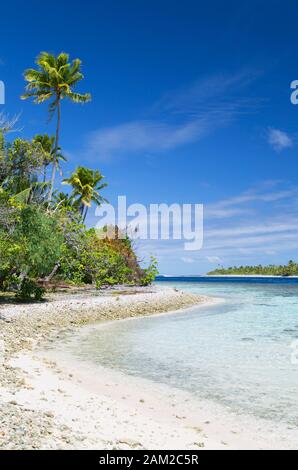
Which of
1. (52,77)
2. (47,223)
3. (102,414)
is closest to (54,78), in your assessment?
(52,77)

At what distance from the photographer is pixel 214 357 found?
40.9ft

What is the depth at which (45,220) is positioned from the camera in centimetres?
2144

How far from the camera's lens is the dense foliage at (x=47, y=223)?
1784cm

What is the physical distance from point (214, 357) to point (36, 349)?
5451mm

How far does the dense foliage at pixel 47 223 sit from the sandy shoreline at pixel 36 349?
299 centimetres

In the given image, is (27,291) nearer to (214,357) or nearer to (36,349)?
(36,349)

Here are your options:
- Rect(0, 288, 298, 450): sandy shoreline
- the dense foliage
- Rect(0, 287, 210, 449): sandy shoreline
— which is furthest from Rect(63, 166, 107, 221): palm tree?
Rect(0, 288, 298, 450): sandy shoreline

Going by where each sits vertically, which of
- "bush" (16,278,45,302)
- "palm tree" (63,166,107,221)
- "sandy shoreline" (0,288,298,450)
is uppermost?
"palm tree" (63,166,107,221)

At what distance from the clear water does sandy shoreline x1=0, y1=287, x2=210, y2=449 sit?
5.65 ft

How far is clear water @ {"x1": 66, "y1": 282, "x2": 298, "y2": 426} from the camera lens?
8430 mm

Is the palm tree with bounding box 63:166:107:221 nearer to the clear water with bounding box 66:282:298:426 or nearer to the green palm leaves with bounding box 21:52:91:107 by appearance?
the green palm leaves with bounding box 21:52:91:107

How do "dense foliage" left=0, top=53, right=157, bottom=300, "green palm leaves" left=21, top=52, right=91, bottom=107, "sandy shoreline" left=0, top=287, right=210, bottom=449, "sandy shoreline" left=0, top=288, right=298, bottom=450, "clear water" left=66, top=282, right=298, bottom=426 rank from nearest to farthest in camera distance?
"sandy shoreline" left=0, top=287, right=210, bottom=449, "sandy shoreline" left=0, top=288, right=298, bottom=450, "clear water" left=66, top=282, right=298, bottom=426, "dense foliage" left=0, top=53, right=157, bottom=300, "green palm leaves" left=21, top=52, right=91, bottom=107

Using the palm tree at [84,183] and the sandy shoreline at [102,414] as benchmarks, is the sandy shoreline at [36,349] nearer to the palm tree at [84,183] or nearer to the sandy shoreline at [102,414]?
the sandy shoreline at [102,414]

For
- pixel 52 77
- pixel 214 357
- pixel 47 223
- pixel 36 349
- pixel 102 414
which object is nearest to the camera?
pixel 102 414
